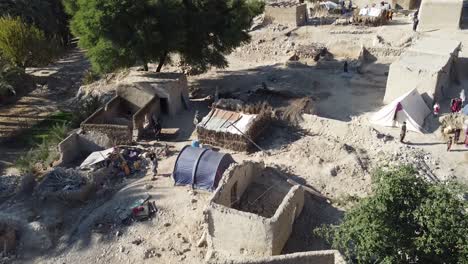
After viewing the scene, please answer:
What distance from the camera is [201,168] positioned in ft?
56.0

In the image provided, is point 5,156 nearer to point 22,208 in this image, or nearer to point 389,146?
point 22,208

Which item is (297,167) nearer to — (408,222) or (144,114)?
(408,222)

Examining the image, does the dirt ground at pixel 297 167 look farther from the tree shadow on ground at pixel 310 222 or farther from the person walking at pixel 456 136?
the person walking at pixel 456 136

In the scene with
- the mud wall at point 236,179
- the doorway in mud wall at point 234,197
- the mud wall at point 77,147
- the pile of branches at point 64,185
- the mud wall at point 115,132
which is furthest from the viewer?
the mud wall at point 115,132

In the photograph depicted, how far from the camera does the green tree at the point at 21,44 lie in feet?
95.2

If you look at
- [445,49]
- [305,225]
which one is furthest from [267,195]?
[445,49]

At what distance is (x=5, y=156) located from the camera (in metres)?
23.9

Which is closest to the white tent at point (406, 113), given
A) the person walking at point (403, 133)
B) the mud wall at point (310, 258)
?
the person walking at point (403, 133)

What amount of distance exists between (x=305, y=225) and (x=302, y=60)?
16.4 meters

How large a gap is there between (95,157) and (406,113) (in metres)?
13.3

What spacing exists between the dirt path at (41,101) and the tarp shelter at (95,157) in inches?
204

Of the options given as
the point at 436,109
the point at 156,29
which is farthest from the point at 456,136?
the point at 156,29

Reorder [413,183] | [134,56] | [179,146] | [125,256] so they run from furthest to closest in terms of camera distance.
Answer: [134,56] → [179,146] → [125,256] → [413,183]

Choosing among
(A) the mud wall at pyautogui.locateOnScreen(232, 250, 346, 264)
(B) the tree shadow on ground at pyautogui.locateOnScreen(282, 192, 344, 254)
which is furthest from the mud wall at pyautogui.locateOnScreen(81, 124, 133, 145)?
(A) the mud wall at pyautogui.locateOnScreen(232, 250, 346, 264)
